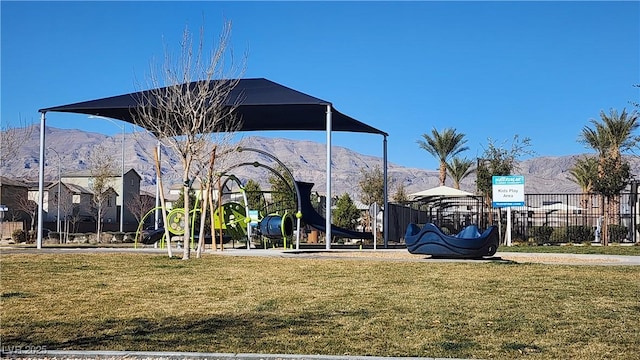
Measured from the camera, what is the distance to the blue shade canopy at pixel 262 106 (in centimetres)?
2210

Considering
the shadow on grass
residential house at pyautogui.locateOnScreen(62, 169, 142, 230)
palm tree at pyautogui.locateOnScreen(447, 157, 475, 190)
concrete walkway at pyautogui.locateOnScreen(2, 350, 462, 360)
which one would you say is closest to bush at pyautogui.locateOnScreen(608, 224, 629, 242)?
palm tree at pyautogui.locateOnScreen(447, 157, 475, 190)

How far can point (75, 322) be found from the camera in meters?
7.76

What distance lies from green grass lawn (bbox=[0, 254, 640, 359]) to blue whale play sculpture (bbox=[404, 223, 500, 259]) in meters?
2.86

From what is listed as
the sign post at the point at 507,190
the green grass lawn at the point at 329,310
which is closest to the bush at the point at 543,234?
the sign post at the point at 507,190

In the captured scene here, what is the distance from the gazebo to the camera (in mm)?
22141

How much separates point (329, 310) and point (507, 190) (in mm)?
19716

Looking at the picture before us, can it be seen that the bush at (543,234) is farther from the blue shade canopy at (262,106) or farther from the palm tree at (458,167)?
the palm tree at (458,167)

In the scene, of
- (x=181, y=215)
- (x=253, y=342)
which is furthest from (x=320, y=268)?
(x=181, y=215)

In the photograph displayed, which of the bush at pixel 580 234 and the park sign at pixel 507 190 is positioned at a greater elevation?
the park sign at pixel 507 190

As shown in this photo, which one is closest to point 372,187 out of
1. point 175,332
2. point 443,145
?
point 443,145

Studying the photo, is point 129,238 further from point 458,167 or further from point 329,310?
point 329,310

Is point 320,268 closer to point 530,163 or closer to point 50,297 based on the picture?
point 50,297

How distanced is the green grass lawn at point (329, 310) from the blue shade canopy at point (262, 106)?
827cm

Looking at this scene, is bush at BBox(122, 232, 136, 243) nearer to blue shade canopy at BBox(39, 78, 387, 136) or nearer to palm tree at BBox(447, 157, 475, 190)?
blue shade canopy at BBox(39, 78, 387, 136)
